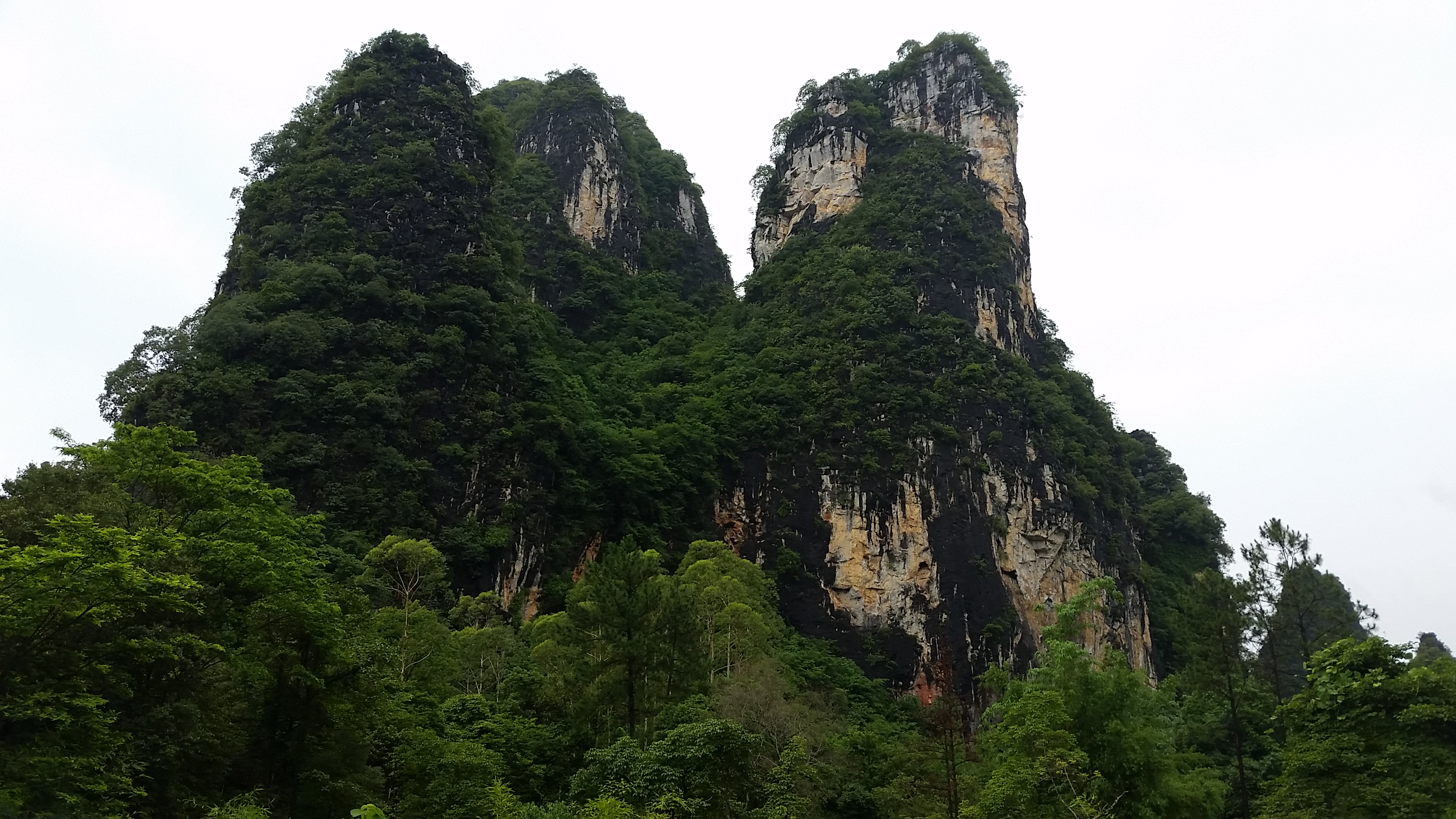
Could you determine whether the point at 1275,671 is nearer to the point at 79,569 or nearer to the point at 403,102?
the point at 79,569

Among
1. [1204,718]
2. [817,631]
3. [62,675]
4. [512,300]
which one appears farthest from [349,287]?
[1204,718]

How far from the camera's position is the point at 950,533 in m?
40.5

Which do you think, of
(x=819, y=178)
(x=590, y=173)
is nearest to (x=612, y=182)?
(x=590, y=173)

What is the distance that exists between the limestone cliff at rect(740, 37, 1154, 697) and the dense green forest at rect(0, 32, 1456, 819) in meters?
0.30

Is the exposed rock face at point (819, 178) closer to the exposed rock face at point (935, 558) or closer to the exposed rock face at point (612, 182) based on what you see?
the exposed rock face at point (612, 182)

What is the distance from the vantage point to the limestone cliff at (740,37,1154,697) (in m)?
38.7

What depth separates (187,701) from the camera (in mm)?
12070

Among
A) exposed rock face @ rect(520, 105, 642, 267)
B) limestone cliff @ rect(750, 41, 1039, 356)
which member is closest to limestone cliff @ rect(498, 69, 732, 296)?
exposed rock face @ rect(520, 105, 642, 267)

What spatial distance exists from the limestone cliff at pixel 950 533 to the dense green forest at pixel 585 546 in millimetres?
296

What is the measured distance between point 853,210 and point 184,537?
1838 inches

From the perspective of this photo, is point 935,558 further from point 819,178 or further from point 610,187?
point 610,187

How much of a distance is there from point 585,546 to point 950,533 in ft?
48.9

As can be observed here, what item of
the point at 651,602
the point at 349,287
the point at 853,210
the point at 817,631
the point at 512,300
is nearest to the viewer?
the point at 651,602

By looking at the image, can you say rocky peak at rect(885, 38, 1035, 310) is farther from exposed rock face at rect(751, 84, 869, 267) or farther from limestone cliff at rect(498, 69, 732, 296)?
limestone cliff at rect(498, 69, 732, 296)
